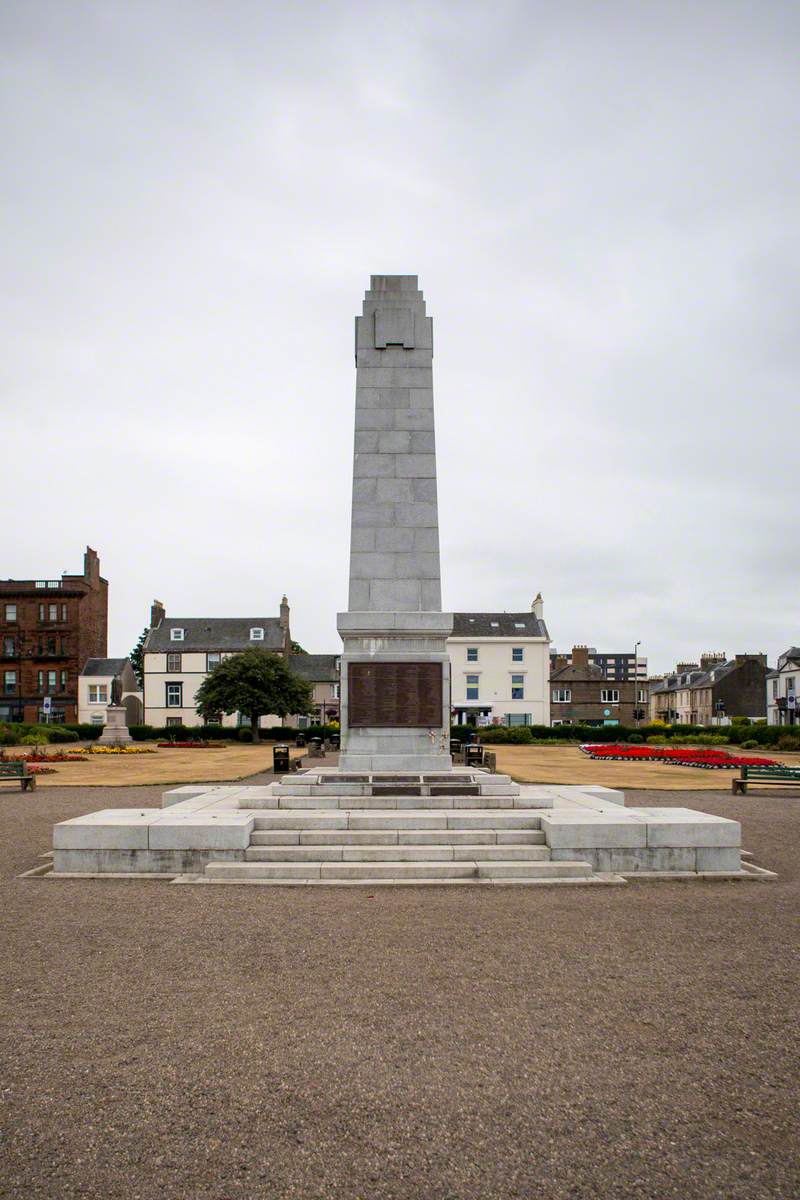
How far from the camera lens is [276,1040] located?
6227mm

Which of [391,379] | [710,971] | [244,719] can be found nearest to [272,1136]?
[710,971]

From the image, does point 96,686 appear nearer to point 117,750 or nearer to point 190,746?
point 190,746

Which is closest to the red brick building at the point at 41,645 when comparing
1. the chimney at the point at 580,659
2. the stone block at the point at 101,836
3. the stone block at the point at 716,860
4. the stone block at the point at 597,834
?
the chimney at the point at 580,659

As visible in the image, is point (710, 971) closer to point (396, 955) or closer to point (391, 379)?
point (396, 955)

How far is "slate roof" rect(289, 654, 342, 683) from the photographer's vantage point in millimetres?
76688

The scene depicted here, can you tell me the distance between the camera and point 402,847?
12.6 m

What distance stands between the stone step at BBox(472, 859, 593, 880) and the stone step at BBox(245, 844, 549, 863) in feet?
1.14

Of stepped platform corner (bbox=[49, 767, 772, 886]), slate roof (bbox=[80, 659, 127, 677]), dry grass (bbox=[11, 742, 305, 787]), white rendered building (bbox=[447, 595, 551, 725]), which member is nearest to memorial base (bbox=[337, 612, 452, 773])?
stepped platform corner (bbox=[49, 767, 772, 886])

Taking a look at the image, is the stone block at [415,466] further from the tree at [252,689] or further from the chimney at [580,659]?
the chimney at [580,659]

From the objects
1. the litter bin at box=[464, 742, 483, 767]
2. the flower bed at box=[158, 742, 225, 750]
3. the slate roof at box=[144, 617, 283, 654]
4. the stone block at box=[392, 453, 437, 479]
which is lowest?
the flower bed at box=[158, 742, 225, 750]

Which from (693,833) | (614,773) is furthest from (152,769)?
(693,833)

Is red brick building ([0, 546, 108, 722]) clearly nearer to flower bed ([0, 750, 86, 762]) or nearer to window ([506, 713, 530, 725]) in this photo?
flower bed ([0, 750, 86, 762])

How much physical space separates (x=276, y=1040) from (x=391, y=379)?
48.0 ft

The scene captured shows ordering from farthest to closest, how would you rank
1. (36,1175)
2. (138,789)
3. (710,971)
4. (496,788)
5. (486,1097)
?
1. (138,789)
2. (496,788)
3. (710,971)
4. (486,1097)
5. (36,1175)
